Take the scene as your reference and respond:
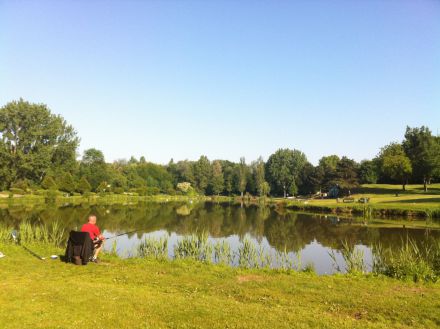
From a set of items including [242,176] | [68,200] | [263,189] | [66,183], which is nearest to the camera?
[68,200]

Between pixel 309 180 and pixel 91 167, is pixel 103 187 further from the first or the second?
pixel 309 180

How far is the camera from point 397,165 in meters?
52.8

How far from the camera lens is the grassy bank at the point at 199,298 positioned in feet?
18.5

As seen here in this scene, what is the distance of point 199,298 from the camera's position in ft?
22.6

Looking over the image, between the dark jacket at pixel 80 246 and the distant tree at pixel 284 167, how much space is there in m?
76.1

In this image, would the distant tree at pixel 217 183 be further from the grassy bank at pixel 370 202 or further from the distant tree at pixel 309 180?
the grassy bank at pixel 370 202

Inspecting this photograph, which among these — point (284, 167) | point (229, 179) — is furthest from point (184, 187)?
point (284, 167)

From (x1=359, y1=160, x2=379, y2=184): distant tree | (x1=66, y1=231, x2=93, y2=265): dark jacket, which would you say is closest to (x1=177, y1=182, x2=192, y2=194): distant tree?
(x1=359, y1=160, x2=379, y2=184): distant tree

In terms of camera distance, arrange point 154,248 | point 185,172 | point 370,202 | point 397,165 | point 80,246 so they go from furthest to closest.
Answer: point 185,172
point 397,165
point 370,202
point 154,248
point 80,246

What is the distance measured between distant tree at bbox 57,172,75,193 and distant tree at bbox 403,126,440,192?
55453mm

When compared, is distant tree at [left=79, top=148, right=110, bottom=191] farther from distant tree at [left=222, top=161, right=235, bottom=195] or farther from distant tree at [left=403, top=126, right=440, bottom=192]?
distant tree at [left=403, top=126, right=440, bottom=192]

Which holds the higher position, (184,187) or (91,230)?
(184,187)

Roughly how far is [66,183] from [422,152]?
56.8 meters

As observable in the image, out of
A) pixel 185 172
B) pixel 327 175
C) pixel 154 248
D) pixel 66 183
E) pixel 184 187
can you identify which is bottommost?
pixel 154 248
